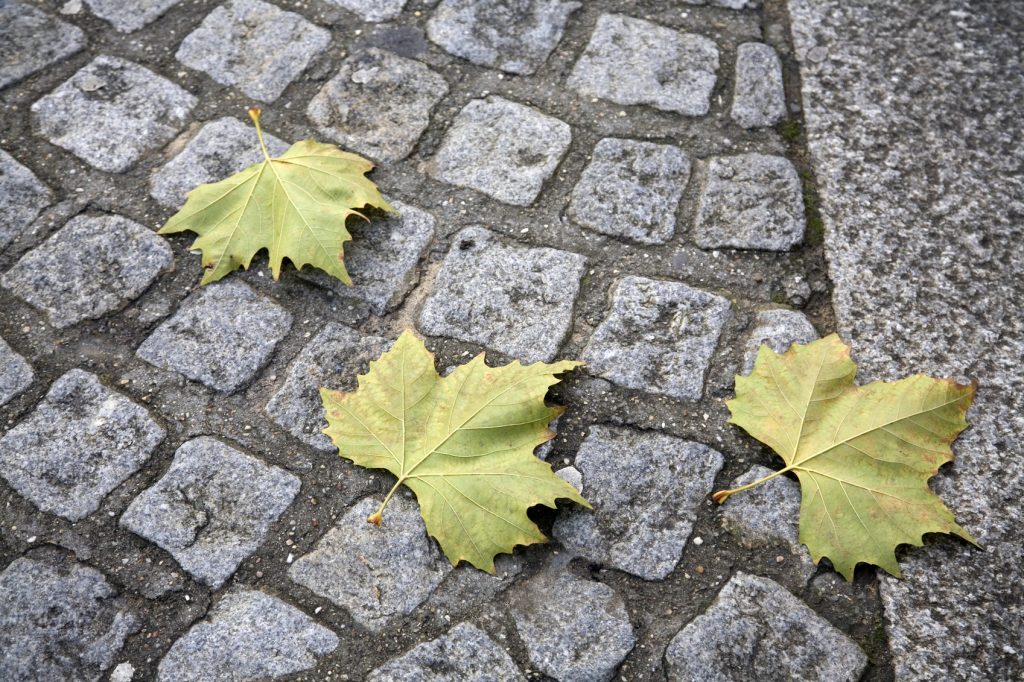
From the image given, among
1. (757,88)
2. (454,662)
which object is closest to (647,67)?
(757,88)

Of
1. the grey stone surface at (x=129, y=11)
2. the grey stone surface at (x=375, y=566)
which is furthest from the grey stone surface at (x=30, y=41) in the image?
the grey stone surface at (x=375, y=566)

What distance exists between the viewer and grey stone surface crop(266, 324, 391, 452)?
214cm

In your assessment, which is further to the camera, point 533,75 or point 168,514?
point 533,75

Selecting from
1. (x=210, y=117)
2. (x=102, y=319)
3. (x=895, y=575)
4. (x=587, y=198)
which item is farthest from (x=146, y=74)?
(x=895, y=575)

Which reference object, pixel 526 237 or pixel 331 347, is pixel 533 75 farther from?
pixel 331 347

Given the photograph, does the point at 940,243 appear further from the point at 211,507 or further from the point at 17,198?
the point at 17,198

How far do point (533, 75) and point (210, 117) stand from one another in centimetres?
104

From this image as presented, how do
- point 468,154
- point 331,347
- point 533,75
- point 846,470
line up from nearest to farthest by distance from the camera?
point 846,470, point 331,347, point 468,154, point 533,75

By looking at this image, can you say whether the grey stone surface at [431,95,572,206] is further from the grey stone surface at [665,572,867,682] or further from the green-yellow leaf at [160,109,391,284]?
the grey stone surface at [665,572,867,682]

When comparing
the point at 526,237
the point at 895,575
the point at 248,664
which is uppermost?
the point at 526,237

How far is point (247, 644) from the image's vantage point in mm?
1842

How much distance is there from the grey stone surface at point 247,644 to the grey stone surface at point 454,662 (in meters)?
0.15

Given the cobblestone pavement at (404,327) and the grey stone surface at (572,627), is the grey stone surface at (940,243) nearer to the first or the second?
the cobblestone pavement at (404,327)

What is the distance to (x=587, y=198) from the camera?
2537mm
